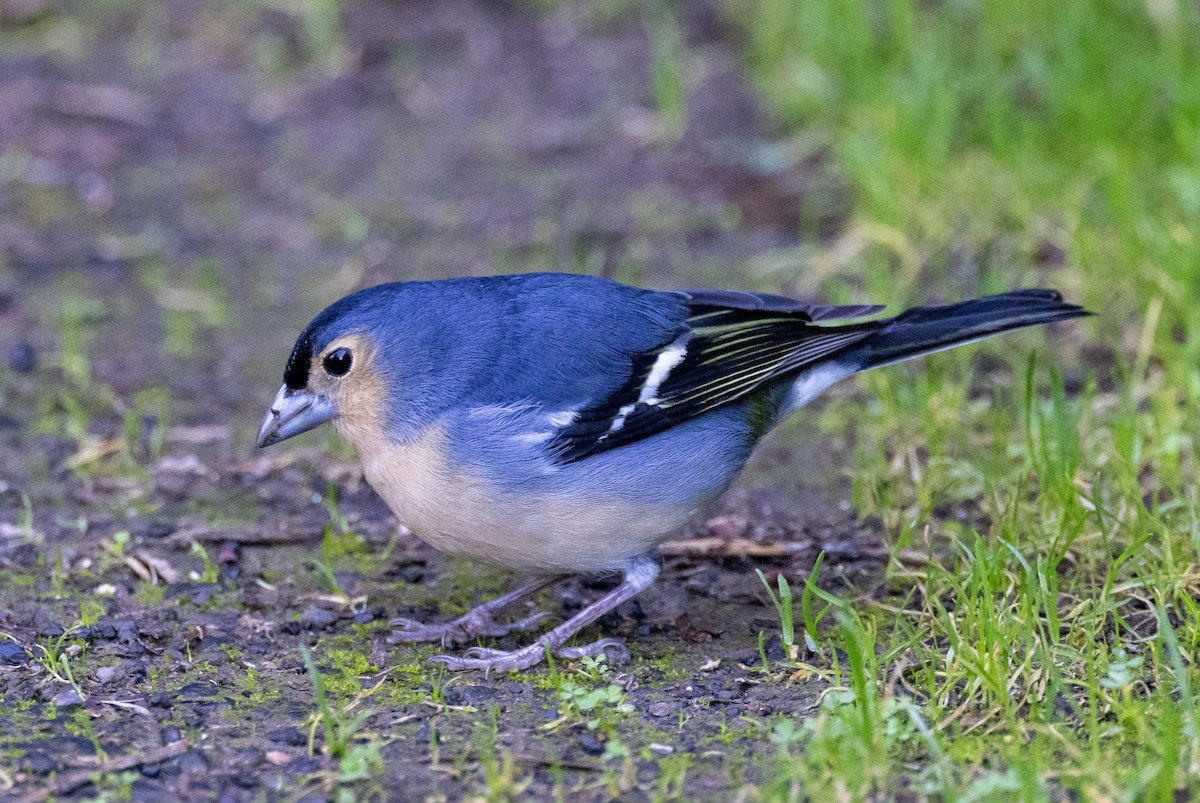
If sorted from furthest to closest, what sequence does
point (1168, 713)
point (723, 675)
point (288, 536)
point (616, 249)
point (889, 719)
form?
point (616, 249) < point (288, 536) < point (723, 675) < point (889, 719) < point (1168, 713)

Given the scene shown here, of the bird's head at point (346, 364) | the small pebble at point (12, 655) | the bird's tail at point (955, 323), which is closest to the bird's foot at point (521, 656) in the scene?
the bird's head at point (346, 364)

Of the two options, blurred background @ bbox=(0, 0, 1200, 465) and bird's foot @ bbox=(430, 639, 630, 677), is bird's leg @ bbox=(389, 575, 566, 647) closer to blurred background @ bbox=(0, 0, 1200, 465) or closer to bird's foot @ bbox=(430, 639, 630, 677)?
bird's foot @ bbox=(430, 639, 630, 677)

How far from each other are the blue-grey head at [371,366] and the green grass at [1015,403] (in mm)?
1354

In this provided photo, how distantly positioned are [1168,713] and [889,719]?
23.6 inches

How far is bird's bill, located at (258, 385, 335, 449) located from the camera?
410 cm

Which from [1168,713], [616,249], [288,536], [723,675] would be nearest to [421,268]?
[616,249]

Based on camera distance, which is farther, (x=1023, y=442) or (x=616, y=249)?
(x=616, y=249)

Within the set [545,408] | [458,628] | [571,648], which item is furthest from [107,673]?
[545,408]

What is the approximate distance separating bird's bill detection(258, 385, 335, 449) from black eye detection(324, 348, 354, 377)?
0.09 meters

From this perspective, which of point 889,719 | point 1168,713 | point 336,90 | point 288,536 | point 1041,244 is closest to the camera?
point 1168,713

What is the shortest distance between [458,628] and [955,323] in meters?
1.79

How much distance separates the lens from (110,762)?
326cm

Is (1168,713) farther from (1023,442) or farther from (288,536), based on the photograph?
(288,536)

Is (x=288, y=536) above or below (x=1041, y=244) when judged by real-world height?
below
